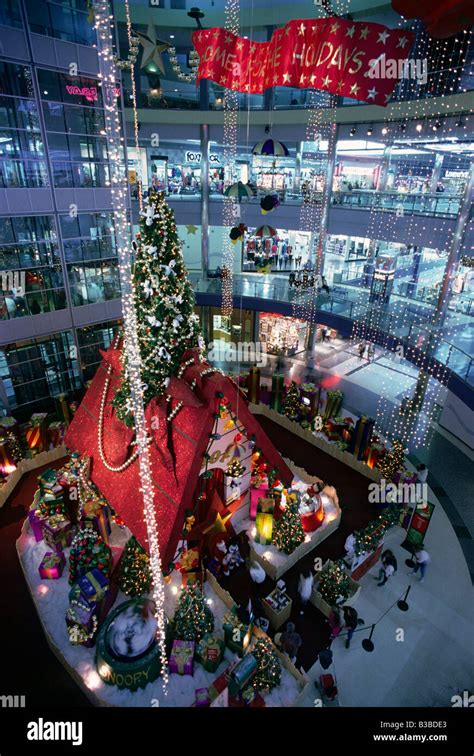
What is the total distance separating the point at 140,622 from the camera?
22.5ft

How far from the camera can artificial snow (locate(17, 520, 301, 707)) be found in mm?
6703

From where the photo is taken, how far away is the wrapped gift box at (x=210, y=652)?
699 cm

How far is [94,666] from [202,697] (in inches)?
75.2

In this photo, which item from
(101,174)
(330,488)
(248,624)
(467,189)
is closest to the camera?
(248,624)

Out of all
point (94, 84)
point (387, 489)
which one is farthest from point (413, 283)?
point (94, 84)

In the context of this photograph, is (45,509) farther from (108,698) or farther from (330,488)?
(330,488)

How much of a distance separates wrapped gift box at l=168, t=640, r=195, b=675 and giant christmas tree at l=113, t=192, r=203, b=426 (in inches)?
157

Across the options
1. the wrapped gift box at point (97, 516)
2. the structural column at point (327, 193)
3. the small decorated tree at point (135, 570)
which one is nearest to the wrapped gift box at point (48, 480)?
the wrapped gift box at point (97, 516)

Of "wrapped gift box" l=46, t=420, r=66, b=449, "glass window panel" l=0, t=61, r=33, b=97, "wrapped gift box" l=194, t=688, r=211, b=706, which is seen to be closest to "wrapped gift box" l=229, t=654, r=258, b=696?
"wrapped gift box" l=194, t=688, r=211, b=706

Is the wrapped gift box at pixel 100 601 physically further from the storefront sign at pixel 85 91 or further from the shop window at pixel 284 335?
the storefront sign at pixel 85 91

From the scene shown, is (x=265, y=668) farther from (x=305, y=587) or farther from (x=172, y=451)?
(x=172, y=451)

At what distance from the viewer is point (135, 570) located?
801cm

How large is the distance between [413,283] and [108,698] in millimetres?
21164

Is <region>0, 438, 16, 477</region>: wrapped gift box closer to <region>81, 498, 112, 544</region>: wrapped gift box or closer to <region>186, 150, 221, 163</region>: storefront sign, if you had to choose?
<region>81, 498, 112, 544</region>: wrapped gift box
